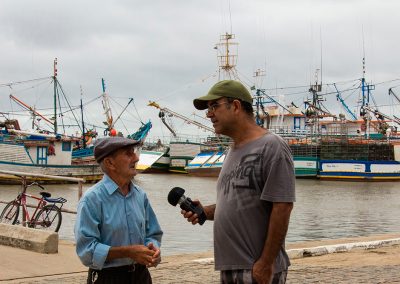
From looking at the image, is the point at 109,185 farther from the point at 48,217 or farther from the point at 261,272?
the point at 48,217

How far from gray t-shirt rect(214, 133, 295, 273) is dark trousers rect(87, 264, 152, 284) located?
0.44 m

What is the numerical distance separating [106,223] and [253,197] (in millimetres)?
781

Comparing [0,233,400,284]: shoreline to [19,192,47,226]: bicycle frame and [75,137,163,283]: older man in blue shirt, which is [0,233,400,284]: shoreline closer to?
[19,192,47,226]: bicycle frame

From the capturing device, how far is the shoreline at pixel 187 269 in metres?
7.40

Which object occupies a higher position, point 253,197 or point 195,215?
point 253,197

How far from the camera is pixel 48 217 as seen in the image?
10.9 m

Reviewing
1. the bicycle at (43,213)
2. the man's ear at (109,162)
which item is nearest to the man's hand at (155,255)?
the man's ear at (109,162)

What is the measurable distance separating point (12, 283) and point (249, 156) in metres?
4.09

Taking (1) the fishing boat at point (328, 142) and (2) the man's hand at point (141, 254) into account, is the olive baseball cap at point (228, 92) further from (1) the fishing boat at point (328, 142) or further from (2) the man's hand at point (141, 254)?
(1) the fishing boat at point (328, 142)

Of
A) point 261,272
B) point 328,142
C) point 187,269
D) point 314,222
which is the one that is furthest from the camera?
point 328,142

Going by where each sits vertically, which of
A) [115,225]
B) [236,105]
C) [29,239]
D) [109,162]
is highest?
[236,105]

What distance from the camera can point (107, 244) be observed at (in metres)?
3.69

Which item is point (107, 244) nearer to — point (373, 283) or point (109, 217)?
point (109, 217)

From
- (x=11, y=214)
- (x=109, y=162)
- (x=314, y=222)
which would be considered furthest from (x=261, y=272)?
(x=314, y=222)
